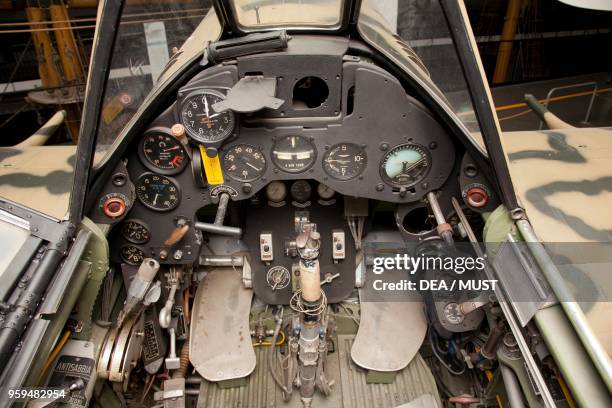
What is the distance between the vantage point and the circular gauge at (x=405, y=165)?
6.99 ft

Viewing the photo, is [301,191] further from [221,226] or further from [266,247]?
[221,226]

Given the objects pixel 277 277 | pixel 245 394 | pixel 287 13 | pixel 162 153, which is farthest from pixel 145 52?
pixel 245 394

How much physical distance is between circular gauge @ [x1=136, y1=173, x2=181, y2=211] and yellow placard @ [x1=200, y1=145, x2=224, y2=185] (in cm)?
18

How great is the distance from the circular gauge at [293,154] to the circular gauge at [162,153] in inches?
17.9

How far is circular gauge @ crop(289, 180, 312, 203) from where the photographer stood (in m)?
2.57

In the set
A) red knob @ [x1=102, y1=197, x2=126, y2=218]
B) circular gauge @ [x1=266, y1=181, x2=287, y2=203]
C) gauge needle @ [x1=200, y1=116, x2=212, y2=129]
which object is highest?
circular gauge @ [x1=266, y1=181, x2=287, y2=203]

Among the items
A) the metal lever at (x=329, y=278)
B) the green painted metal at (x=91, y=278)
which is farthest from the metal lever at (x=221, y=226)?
the metal lever at (x=329, y=278)

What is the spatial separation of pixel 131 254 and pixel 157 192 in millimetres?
410

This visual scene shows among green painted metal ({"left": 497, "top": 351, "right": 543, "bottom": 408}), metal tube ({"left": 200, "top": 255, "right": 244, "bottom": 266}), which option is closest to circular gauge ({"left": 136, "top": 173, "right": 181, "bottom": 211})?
metal tube ({"left": 200, "top": 255, "right": 244, "bottom": 266})

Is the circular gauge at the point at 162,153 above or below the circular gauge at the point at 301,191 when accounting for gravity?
below

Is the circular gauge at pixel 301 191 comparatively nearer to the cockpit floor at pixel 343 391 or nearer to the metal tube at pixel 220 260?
the metal tube at pixel 220 260

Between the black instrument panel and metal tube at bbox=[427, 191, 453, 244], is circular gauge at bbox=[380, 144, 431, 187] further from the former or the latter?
metal tube at bbox=[427, 191, 453, 244]

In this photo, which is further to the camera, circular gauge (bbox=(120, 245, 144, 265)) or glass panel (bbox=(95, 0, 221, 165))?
circular gauge (bbox=(120, 245, 144, 265))

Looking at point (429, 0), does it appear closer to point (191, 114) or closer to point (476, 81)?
point (476, 81)
